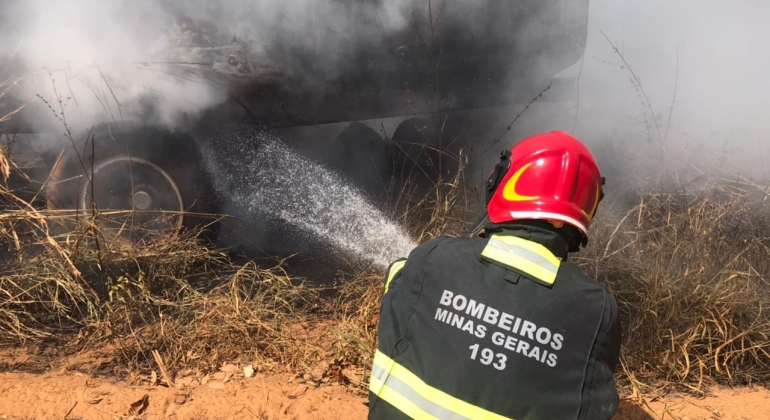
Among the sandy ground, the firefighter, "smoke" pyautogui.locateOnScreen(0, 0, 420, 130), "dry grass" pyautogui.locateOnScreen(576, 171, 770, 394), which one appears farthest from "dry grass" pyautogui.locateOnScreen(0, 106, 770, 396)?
the firefighter

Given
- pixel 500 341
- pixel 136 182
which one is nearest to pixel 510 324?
pixel 500 341

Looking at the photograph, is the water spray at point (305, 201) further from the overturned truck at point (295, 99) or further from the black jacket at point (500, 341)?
the black jacket at point (500, 341)

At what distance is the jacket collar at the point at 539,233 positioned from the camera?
1925 mm

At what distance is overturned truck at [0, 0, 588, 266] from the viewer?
160 inches

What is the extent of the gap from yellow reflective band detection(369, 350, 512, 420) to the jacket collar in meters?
0.60

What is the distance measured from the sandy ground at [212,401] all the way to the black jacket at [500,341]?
1297 mm

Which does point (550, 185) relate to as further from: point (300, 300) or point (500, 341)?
point (300, 300)

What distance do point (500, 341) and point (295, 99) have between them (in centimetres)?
351

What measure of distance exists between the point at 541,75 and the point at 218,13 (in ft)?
10.9

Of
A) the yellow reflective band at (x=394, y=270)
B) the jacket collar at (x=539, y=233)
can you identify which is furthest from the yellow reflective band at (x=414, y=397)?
the jacket collar at (x=539, y=233)

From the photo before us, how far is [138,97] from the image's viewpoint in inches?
164

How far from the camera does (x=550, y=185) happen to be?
1984 millimetres

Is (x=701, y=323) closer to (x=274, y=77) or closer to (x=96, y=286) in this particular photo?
(x=274, y=77)

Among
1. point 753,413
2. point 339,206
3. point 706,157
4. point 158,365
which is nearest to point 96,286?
point 158,365
